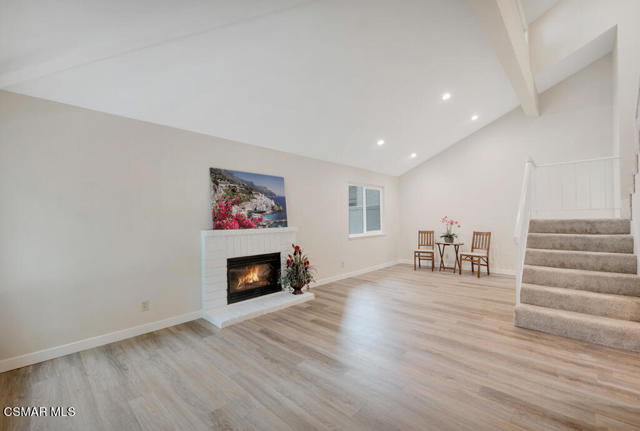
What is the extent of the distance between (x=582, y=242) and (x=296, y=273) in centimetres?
380

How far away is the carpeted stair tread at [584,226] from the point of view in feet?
11.6

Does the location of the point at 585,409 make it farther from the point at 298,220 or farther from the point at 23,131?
the point at 23,131

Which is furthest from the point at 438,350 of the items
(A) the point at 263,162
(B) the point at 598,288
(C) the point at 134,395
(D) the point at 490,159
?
(D) the point at 490,159

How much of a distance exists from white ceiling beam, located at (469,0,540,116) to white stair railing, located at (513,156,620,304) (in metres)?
1.42

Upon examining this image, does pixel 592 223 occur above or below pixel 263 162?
below

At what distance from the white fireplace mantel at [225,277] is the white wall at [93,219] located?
14 centimetres

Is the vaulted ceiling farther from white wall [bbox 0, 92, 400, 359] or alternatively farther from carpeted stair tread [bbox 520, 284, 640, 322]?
carpeted stair tread [bbox 520, 284, 640, 322]

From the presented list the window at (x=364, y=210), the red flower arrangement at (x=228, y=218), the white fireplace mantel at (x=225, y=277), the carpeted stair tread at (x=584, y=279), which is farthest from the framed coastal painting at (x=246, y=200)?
the carpeted stair tread at (x=584, y=279)

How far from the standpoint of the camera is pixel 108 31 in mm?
1888

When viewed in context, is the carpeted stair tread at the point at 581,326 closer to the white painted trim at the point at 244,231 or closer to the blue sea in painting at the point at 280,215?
the white painted trim at the point at 244,231

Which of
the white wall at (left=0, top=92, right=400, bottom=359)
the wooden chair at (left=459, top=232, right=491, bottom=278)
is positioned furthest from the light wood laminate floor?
the wooden chair at (left=459, top=232, right=491, bottom=278)

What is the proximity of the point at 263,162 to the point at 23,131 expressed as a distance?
250 cm

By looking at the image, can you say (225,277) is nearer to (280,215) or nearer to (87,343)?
(280,215)

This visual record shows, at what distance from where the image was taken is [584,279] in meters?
3.10
